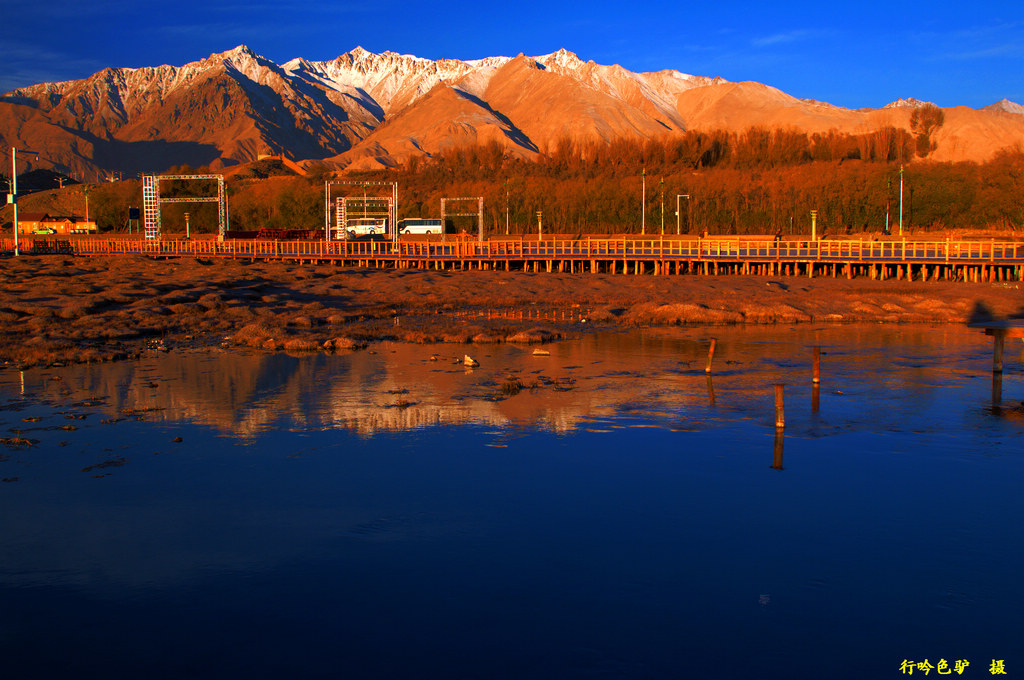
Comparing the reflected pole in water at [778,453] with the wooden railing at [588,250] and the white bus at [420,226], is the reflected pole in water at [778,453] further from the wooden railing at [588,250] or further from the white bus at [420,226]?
the white bus at [420,226]

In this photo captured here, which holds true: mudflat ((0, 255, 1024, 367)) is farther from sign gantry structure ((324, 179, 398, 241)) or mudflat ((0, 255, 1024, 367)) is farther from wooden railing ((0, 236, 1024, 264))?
sign gantry structure ((324, 179, 398, 241))

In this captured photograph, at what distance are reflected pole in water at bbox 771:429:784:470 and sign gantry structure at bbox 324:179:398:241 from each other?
4724 centimetres

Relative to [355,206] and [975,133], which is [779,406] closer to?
[355,206]

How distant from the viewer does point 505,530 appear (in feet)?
33.7

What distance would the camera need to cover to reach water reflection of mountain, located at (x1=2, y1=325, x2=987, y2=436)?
53.1ft

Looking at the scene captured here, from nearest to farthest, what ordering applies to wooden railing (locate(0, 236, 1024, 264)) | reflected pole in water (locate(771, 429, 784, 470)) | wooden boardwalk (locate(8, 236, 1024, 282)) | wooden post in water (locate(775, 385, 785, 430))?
reflected pole in water (locate(771, 429, 784, 470))
wooden post in water (locate(775, 385, 785, 430))
wooden boardwalk (locate(8, 236, 1024, 282))
wooden railing (locate(0, 236, 1024, 264))

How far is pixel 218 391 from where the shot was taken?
18.1 meters

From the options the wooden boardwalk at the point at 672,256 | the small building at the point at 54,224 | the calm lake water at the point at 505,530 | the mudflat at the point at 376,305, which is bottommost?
the calm lake water at the point at 505,530

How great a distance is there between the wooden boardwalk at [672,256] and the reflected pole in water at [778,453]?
1454 inches

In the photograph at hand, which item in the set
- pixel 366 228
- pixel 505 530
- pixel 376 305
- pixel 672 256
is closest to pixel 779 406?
pixel 505 530

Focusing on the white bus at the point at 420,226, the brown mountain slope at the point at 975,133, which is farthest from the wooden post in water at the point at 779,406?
the brown mountain slope at the point at 975,133

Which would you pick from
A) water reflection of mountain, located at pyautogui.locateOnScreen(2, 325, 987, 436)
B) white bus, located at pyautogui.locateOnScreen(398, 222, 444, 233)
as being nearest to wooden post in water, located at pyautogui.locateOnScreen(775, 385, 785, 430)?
water reflection of mountain, located at pyautogui.locateOnScreen(2, 325, 987, 436)

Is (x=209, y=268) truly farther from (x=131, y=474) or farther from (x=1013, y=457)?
(x=1013, y=457)

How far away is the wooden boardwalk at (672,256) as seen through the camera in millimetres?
47844
